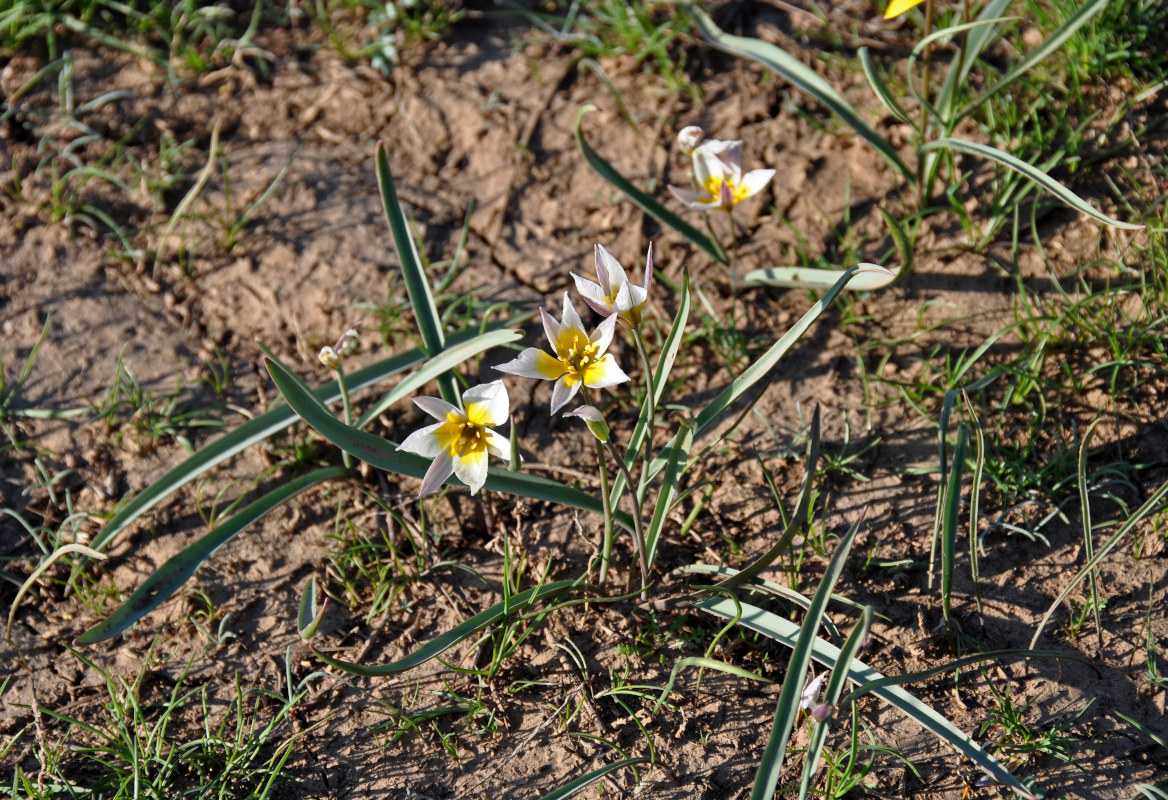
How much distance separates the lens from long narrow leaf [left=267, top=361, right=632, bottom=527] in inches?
65.1

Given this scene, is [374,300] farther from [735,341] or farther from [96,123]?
[96,123]

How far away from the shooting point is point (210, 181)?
9.00 feet

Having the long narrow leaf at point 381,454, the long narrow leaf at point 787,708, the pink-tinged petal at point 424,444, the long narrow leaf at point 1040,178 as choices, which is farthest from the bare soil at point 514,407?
the pink-tinged petal at point 424,444

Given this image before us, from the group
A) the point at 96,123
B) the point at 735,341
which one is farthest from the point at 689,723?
the point at 96,123

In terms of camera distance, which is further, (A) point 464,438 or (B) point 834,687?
(A) point 464,438

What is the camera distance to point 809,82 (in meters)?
2.34

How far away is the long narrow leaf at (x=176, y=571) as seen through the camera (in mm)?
1840

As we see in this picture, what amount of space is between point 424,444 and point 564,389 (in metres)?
0.27

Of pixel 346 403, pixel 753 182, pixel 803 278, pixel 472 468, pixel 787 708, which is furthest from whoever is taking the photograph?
pixel 803 278

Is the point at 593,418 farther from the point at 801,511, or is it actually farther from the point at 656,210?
the point at 656,210

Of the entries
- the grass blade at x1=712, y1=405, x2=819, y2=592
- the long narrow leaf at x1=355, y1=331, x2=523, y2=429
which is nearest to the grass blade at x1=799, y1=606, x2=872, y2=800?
the grass blade at x1=712, y1=405, x2=819, y2=592

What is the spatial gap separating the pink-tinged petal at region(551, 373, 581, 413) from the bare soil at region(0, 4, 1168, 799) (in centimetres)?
59

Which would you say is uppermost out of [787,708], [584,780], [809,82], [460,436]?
[809,82]

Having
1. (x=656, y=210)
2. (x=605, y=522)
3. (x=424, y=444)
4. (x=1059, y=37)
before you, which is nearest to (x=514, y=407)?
(x=605, y=522)
